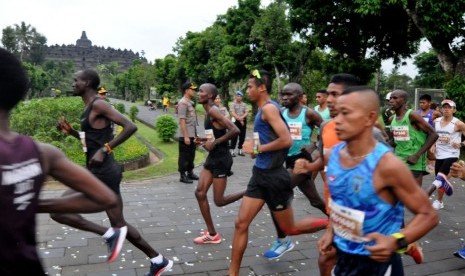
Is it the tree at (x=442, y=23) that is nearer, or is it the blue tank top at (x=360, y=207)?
the blue tank top at (x=360, y=207)

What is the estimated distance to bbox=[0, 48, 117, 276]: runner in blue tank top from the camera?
1.76 meters

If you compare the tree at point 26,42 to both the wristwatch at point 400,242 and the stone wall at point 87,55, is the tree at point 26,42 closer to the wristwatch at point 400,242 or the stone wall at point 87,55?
the stone wall at point 87,55

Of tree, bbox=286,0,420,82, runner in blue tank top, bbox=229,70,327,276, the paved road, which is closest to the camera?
runner in blue tank top, bbox=229,70,327,276

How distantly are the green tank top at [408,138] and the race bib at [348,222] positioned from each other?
11.6ft

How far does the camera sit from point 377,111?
2525 millimetres

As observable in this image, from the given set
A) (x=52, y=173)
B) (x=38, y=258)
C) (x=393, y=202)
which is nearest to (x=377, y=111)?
(x=393, y=202)

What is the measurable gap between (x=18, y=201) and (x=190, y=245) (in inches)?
144

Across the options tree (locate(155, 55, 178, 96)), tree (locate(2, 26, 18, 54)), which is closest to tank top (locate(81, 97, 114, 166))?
tree (locate(155, 55, 178, 96))

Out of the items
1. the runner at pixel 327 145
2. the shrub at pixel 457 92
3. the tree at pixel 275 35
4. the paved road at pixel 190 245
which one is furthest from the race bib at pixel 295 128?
the tree at pixel 275 35

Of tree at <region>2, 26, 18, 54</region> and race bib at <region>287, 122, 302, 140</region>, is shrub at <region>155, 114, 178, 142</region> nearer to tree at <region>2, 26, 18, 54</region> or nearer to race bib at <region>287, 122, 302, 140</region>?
race bib at <region>287, 122, 302, 140</region>

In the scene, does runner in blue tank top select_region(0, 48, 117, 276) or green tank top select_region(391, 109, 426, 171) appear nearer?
runner in blue tank top select_region(0, 48, 117, 276)

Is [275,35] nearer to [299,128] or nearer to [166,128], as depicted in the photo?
[166,128]

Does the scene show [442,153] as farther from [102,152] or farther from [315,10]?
[315,10]

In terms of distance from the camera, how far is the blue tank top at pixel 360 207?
2.36m
